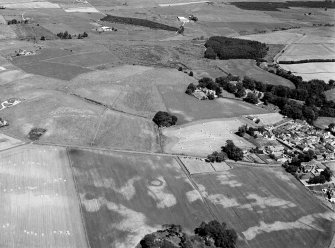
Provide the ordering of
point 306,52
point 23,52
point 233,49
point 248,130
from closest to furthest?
point 248,130 < point 23,52 < point 233,49 < point 306,52

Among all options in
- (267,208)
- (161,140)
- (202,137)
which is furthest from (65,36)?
(267,208)

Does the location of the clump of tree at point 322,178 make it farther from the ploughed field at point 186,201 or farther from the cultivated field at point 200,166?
the cultivated field at point 200,166

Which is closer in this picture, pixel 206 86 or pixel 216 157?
pixel 216 157

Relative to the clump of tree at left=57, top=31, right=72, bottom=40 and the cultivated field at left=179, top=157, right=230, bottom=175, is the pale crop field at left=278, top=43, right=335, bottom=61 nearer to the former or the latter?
the clump of tree at left=57, top=31, right=72, bottom=40

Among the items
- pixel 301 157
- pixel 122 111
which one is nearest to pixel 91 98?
pixel 122 111

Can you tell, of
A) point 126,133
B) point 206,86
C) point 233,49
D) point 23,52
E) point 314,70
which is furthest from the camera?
point 233,49

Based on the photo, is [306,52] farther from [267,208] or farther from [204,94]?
[267,208]

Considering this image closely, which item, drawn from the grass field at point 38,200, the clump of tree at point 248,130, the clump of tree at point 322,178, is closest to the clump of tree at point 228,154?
the clump of tree at point 248,130

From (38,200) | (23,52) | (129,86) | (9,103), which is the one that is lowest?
(38,200)
